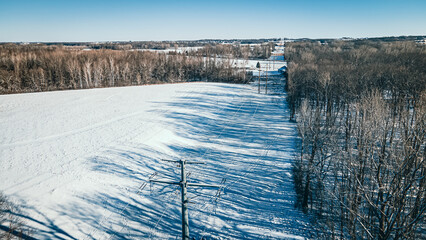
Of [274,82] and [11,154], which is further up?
[274,82]

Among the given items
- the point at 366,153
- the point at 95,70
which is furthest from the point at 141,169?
the point at 95,70

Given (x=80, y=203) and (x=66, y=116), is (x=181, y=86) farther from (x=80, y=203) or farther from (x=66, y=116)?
(x=80, y=203)

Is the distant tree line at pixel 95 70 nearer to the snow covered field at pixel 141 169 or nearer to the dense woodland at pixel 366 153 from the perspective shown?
the snow covered field at pixel 141 169

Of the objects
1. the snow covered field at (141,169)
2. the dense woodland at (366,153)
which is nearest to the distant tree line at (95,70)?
the snow covered field at (141,169)

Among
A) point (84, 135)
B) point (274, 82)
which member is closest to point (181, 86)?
point (274, 82)

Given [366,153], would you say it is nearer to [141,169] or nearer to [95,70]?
[141,169]

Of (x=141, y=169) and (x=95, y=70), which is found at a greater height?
(x=95, y=70)

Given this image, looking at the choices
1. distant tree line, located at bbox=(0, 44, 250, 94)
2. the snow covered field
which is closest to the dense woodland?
the snow covered field
